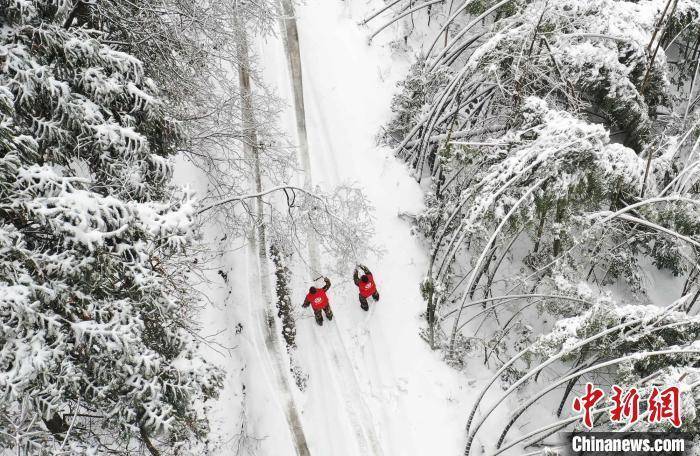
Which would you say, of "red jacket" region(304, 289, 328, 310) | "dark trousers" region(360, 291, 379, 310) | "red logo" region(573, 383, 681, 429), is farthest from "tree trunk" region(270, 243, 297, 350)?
"red logo" region(573, 383, 681, 429)

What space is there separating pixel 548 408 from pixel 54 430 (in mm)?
9534

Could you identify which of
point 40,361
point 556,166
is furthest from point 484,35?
point 40,361

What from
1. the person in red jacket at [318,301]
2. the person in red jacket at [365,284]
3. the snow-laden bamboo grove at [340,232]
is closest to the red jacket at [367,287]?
the person in red jacket at [365,284]

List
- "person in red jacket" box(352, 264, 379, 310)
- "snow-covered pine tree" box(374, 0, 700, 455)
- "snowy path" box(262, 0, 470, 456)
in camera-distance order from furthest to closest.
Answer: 1. "person in red jacket" box(352, 264, 379, 310)
2. "snowy path" box(262, 0, 470, 456)
3. "snow-covered pine tree" box(374, 0, 700, 455)

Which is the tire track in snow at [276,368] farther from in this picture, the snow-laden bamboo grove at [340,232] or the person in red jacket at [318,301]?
the person in red jacket at [318,301]

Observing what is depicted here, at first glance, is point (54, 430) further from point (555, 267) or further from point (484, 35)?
point (484, 35)

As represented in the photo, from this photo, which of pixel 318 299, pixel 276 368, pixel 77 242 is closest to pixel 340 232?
pixel 318 299

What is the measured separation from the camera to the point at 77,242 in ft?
19.4

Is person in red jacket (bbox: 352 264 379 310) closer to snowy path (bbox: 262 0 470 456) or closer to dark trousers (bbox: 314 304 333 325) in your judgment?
snowy path (bbox: 262 0 470 456)

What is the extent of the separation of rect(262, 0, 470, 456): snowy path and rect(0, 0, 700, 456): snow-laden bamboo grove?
6cm

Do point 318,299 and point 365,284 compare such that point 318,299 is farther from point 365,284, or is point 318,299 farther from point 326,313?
point 365,284

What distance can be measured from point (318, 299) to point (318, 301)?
0.18 feet

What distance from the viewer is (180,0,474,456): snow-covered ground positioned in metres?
10.5

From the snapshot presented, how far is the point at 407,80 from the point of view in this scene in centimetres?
1484
